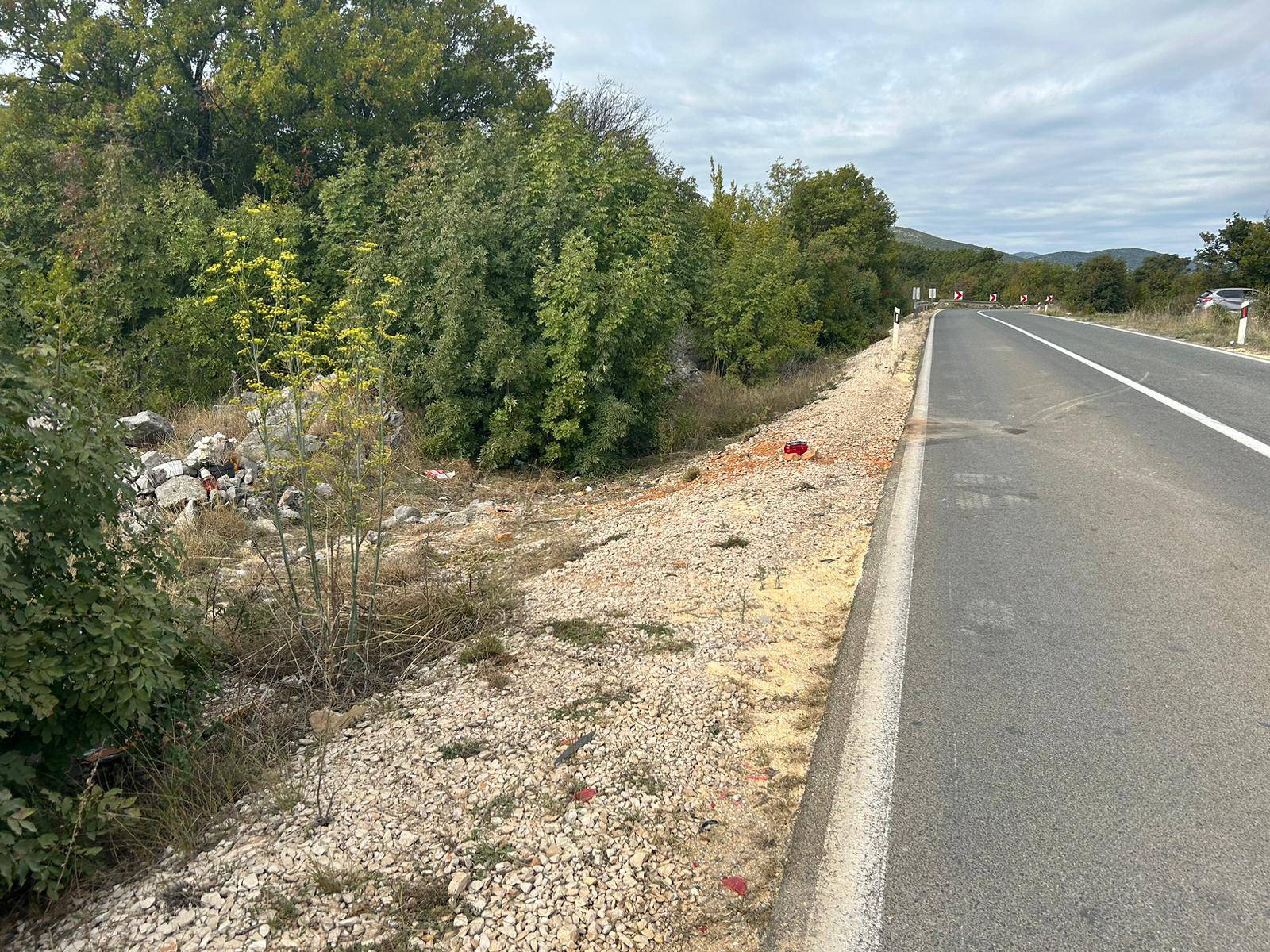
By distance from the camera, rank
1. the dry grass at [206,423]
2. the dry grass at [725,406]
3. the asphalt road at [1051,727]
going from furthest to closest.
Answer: the dry grass at [725,406]
the dry grass at [206,423]
the asphalt road at [1051,727]

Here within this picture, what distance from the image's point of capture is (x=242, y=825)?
3.33m

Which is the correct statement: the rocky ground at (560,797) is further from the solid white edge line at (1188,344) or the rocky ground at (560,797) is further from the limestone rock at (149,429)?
the solid white edge line at (1188,344)

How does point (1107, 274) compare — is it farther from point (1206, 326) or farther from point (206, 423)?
point (206, 423)

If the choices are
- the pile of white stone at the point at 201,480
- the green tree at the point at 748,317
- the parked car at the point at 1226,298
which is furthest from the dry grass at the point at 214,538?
the parked car at the point at 1226,298

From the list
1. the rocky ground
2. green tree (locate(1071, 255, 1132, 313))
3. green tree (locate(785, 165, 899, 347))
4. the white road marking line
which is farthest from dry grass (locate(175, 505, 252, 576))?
green tree (locate(1071, 255, 1132, 313))

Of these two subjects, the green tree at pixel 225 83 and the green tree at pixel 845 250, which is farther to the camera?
the green tree at pixel 845 250

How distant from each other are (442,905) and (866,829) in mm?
1579

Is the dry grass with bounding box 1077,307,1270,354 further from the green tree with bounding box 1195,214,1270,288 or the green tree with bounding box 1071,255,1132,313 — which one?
the green tree with bounding box 1071,255,1132,313

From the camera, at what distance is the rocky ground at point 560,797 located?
2.80 metres

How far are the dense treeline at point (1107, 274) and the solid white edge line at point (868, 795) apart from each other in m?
32.4

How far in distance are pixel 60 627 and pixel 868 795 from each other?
10.6 feet

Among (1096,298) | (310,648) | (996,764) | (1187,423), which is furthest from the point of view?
(1096,298)

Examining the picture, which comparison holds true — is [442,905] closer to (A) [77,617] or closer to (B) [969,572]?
(A) [77,617]

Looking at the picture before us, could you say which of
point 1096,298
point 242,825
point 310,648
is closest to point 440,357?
point 310,648
